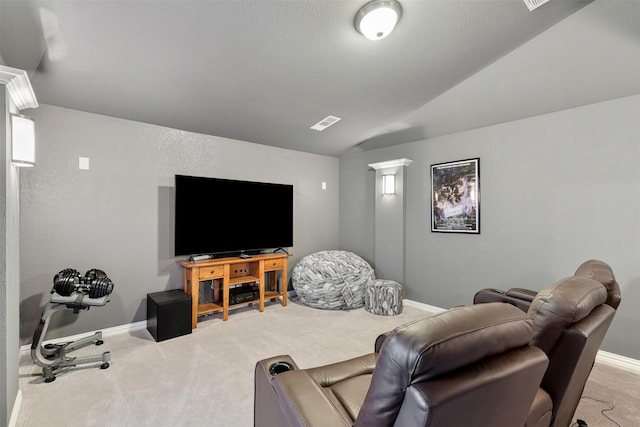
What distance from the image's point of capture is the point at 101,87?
277 centimetres

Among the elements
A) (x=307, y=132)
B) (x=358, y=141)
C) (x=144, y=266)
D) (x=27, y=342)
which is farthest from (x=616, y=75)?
(x=27, y=342)

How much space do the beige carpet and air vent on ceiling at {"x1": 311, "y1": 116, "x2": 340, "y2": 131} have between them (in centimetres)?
256

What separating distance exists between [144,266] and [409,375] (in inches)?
141

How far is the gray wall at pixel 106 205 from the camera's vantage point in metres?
2.92

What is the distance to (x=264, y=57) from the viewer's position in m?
2.57

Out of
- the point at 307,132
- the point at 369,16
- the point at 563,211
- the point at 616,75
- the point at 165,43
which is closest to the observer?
the point at 369,16

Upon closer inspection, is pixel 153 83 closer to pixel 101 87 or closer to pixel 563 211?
pixel 101 87

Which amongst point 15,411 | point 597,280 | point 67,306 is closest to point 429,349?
point 597,280

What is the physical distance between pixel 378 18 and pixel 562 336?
2.13m

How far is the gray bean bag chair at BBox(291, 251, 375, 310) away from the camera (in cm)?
414

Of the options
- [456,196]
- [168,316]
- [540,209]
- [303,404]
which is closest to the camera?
[303,404]

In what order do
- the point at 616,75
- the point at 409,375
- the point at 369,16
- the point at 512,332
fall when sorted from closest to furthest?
the point at 409,375 < the point at 512,332 < the point at 369,16 < the point at 616,75

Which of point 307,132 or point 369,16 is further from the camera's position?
point 307,132

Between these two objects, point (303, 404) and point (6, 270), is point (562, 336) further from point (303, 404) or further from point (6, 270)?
point (6, 270)
